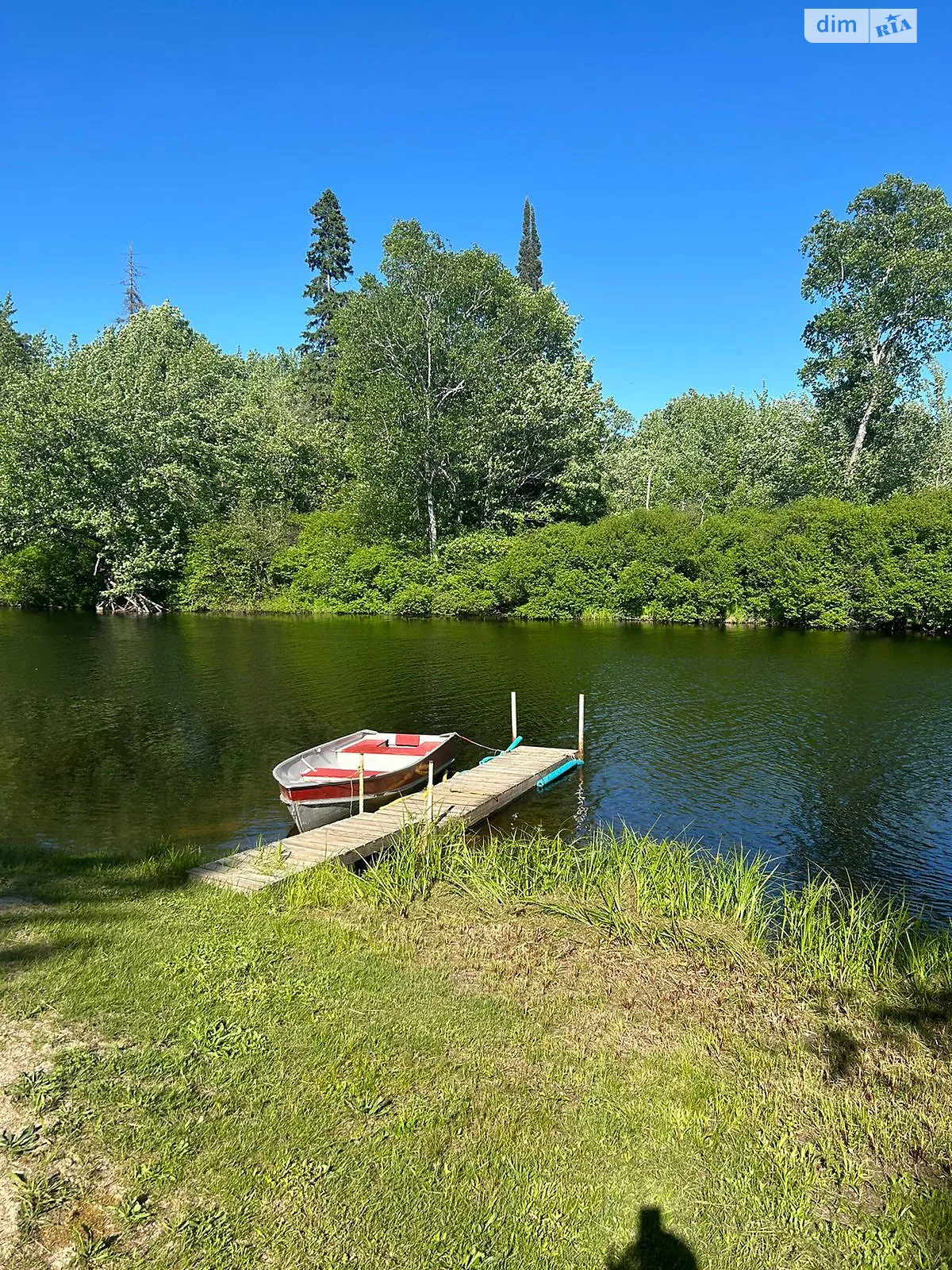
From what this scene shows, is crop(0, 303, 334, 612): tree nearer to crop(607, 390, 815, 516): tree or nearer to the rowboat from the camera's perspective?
crop(607, 390, 815, 516): tree

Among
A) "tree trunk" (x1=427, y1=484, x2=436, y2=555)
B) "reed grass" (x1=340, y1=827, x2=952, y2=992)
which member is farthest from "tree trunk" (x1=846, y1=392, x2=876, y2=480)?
"reed grass" (x1=340, y1=827, x2=952, y2=992)

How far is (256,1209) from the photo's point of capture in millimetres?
4070

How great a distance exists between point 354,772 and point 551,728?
7.07 meters

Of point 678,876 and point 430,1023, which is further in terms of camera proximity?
point 678,876

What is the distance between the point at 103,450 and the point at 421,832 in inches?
1691

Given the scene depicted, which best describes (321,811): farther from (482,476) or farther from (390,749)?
(482,476)

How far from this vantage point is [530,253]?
72375mm

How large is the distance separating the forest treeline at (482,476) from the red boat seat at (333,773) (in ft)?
106

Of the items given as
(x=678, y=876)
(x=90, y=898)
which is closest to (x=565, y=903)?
(x=678, y=876)

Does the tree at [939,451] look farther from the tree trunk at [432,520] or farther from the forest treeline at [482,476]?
the tree trunk at [432,520]

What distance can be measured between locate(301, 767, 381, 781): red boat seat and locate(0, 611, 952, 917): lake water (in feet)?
3.48

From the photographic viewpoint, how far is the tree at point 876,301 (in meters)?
42.7

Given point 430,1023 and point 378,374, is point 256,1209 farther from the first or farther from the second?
point 378,374

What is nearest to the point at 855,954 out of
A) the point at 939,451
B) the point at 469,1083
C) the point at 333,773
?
the point at 469,1083
